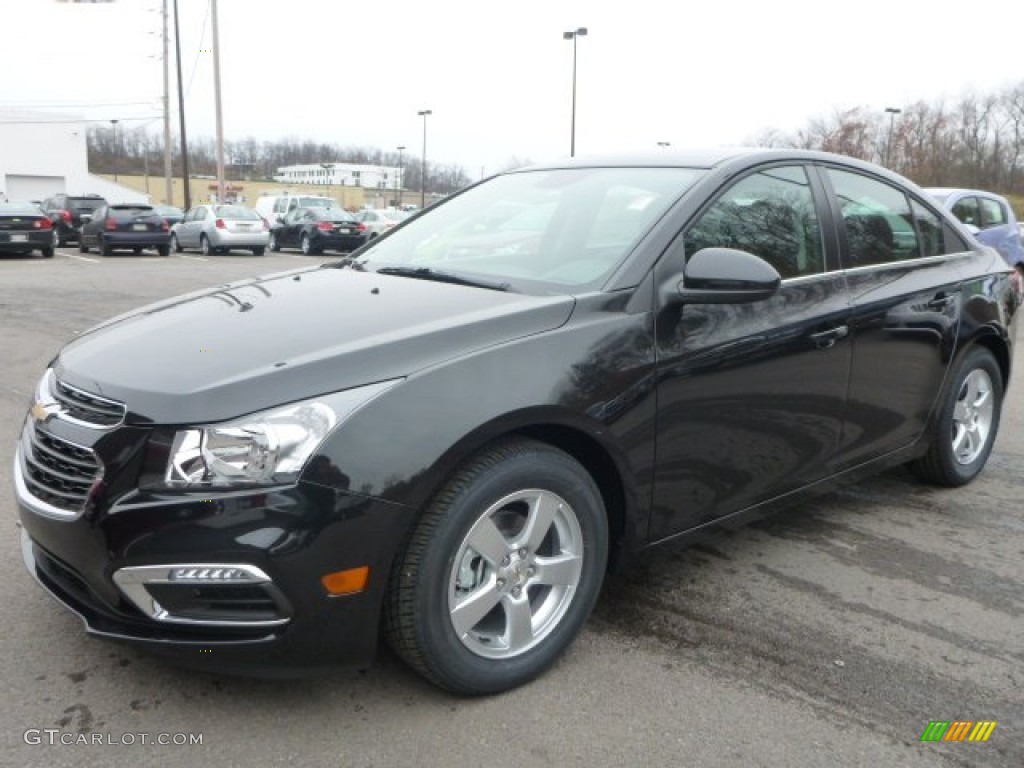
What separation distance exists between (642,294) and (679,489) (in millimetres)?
674

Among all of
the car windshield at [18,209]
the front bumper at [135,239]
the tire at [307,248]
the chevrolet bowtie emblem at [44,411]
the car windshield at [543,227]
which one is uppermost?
the car windshield at [543,227]

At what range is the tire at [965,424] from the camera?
4.34 m

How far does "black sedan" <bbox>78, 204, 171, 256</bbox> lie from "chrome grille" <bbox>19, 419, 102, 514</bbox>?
22.0 meters

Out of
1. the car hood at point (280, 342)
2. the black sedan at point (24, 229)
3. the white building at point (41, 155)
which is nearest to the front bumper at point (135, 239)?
the black sedan at point (24, 229)

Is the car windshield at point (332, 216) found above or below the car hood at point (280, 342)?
below

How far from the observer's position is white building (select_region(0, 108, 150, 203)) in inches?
2208

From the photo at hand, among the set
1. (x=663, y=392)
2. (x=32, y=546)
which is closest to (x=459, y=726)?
(x=663, y=392)

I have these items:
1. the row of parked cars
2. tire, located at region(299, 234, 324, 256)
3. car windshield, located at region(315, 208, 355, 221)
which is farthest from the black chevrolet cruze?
tire, located at region(299, 234, 324, 256)

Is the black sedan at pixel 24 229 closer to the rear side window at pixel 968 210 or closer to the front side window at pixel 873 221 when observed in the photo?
the rear side window at pixel 968 210

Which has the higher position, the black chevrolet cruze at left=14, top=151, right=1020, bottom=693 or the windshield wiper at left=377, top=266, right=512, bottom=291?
the windshield wiper at left=377, top=266, right=512, bottom=291

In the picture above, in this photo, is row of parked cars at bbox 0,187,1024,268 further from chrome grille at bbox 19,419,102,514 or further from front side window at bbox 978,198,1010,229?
chrome grille at bbox 19,419,102,514

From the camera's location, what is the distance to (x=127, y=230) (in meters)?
22.6

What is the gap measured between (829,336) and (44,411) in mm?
2756

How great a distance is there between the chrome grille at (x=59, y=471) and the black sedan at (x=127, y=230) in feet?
72.1
